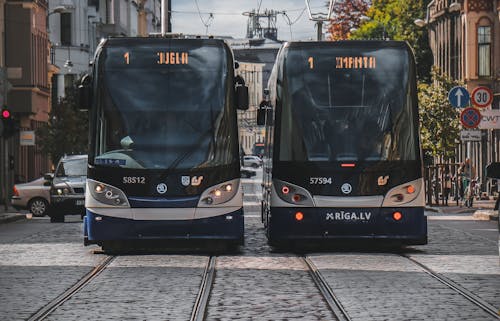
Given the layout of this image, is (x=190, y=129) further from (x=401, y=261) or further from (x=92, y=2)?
(x=92, y=2)

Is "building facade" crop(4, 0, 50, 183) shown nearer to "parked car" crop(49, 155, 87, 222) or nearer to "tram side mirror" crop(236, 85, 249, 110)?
"parked car" crop(49, 155, 87, 222)

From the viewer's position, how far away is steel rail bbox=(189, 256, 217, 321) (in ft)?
44.8

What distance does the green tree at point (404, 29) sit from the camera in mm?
86750

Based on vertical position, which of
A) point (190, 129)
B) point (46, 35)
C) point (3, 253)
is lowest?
point (3, 253)

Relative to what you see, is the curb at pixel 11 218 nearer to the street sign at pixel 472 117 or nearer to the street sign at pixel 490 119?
the street sign at pixel 472 117

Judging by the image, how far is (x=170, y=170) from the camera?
21734 millimetres

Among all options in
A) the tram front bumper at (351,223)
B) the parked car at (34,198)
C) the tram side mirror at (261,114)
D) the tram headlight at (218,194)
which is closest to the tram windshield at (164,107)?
the tram headlight at (218,194)

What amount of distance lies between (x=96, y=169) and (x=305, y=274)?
482cm

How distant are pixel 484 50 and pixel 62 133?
65.6ft

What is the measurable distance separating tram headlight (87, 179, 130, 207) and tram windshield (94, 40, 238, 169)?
0.35 metres

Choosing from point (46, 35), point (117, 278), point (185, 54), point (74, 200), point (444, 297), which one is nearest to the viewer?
point (444, 297)

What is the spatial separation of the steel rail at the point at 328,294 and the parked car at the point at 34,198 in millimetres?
27252

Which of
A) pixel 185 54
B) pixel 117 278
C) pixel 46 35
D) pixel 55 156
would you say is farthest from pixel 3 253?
pixel 46 35

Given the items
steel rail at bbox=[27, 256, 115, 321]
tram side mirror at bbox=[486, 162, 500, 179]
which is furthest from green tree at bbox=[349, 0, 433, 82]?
tram side mirror at bbox=[486, 162, 500, 179]
